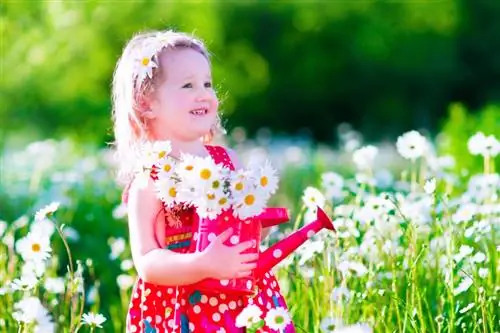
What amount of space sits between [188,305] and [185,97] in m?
0.57

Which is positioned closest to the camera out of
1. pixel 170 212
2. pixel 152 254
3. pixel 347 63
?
pixel 152 254

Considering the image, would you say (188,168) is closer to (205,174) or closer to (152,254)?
(205,174)

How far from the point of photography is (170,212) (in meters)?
2.94

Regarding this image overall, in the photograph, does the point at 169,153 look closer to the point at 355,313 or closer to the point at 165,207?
the point at 165,207

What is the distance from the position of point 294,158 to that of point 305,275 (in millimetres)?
4049

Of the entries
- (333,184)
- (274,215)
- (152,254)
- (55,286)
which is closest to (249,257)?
(274,215)

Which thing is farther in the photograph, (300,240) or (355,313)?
(355,313)

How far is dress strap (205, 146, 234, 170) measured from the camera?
3.16 metres

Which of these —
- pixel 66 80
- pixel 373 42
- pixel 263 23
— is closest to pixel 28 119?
pixel 66 80

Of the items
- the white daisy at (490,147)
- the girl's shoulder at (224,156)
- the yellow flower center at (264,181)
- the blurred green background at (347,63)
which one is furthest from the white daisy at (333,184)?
the blurred green background at (347,63)

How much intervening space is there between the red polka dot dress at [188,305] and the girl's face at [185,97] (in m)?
0.25

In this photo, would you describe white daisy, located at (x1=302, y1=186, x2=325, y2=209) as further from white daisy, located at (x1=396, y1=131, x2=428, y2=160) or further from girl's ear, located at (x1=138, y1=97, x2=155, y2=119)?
girl's ear, located at (x1=138, y1=97, x2=155, y2=119)

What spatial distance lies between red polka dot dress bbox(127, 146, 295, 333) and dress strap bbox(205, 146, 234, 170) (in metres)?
0.26

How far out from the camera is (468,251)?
334 cm
